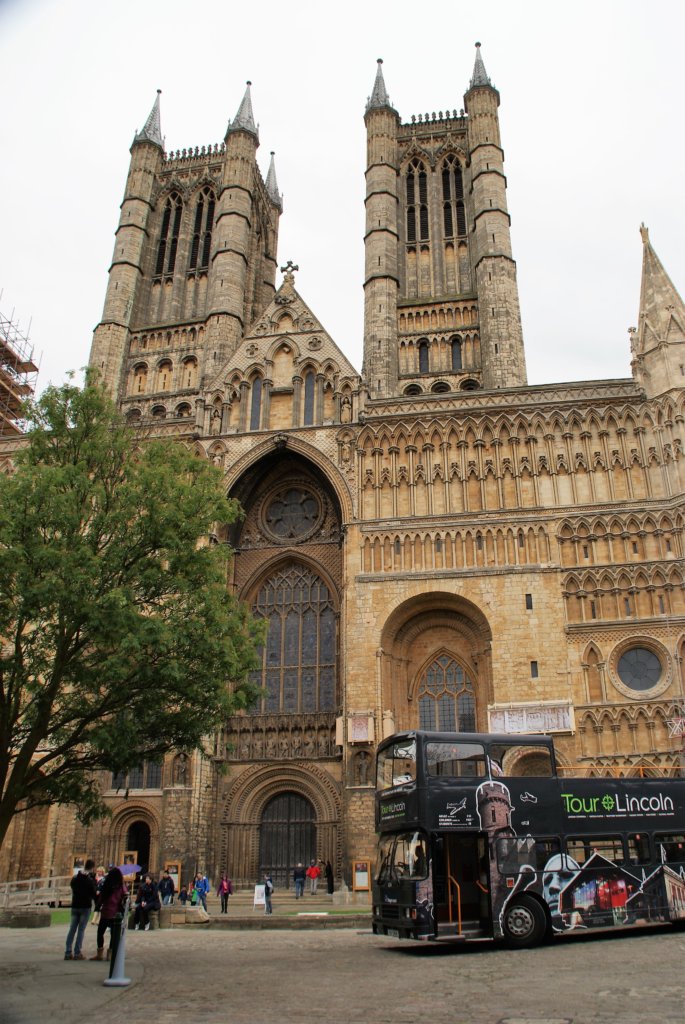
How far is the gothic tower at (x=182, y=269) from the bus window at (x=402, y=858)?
100 ft

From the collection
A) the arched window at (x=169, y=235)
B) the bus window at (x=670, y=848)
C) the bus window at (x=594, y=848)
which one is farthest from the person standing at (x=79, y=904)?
the arched window at (x=169, y=235)

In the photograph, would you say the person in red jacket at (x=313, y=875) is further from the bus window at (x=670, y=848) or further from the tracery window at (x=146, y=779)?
the bus window at (x=670, y=848)

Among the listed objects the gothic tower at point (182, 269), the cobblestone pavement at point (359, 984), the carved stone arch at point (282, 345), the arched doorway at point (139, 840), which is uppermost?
the gothic tower at point (182, 269)

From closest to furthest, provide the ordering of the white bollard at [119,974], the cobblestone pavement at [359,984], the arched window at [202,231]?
the cobblestone pavement at [359,984]
the white bollard at [119,974]
the arched window at [202,231]

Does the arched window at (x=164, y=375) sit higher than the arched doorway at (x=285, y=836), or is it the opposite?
the arched window at (x=164, y=375)

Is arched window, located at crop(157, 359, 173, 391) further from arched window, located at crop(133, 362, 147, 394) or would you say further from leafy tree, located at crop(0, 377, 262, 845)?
leafy tree, located at crop(0, 377, 262, 845)

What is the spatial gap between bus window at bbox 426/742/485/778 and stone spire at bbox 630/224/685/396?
19.6 meters

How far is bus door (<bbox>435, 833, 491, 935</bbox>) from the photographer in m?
14.2

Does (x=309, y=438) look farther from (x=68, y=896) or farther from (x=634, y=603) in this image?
(x=68, y=896)

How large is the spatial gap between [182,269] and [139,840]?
3363 cm

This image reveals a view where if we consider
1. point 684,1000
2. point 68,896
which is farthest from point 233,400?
point 684,1000

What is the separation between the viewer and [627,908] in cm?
1543

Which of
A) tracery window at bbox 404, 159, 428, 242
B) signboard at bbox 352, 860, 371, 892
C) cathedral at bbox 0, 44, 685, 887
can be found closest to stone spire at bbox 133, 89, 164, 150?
tracery window at bbox 404, 159, 428, 242

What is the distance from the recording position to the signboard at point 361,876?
24.9 meters
